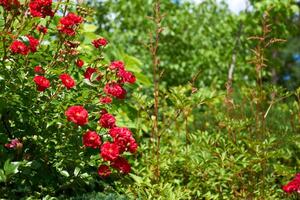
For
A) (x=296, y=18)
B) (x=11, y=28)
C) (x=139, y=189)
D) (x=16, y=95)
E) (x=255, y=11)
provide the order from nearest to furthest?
(x=16, y=95) → (x=11, y=28) → (x=139, y=189) → (x=255, y=11) → (x=296, y=18)

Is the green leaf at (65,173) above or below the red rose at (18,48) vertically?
below

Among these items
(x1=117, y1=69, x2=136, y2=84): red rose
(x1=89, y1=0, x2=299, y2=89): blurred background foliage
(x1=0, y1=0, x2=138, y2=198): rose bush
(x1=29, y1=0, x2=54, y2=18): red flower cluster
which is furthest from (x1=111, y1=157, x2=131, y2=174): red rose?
(x1=89, y1=0, x2=299, y2=89): blurred background foliage

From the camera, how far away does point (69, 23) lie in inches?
125

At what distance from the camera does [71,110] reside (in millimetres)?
2920

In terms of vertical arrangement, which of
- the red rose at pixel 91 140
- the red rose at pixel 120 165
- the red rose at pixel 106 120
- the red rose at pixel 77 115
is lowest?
the red rose at pixel 120 165

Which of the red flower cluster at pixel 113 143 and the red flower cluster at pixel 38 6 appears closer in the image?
the red flower cluster at pixel 113 143

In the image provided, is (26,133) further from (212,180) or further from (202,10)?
(202,10)

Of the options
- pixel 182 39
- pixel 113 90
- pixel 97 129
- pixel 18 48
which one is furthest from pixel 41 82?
pixel 182 39

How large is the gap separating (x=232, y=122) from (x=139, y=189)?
3.55 ft

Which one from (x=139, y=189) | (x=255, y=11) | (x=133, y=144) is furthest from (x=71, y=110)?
(x=255, y=11)

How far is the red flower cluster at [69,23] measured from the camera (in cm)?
317

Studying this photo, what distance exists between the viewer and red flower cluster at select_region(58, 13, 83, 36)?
3166mm

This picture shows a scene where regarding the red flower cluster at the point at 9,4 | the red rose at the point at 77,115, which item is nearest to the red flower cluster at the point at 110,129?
the red rose at the point at 77,115

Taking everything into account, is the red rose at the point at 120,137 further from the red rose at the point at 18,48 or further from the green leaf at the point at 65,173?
the red rose at the point at 18,48
